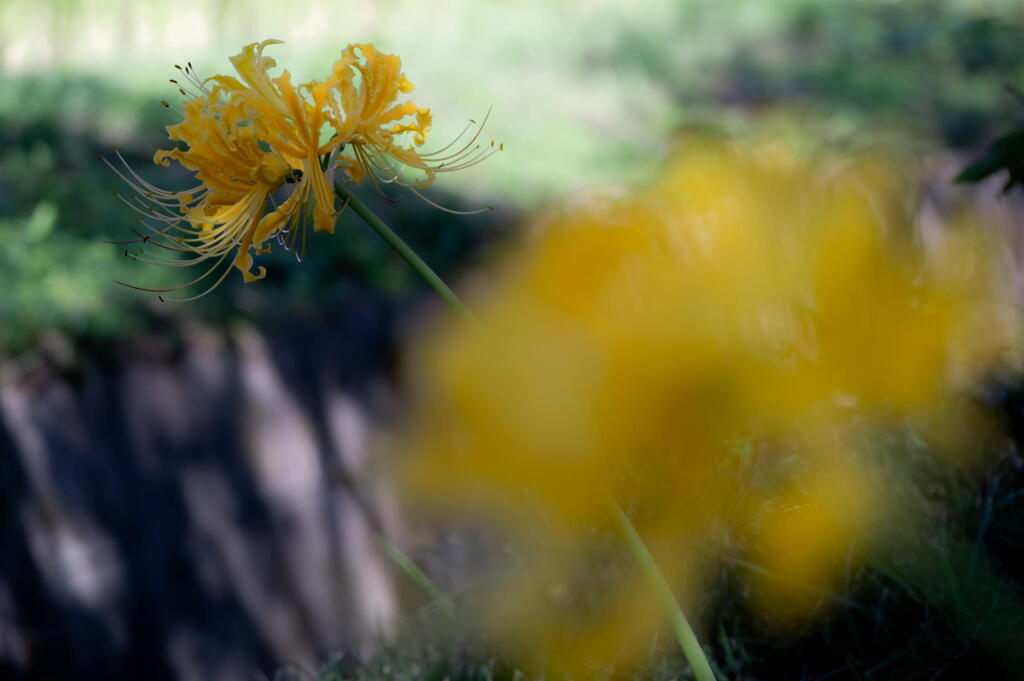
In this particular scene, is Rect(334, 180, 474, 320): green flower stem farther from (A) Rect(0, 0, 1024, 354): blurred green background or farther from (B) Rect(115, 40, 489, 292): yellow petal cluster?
(A) Rect(0, 0, 1024, 354): blurred green background

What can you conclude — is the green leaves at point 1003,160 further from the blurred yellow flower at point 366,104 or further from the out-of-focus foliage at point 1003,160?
the blurred yellow flower at point 366,104

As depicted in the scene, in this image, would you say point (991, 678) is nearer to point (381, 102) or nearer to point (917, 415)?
point (917, 415)

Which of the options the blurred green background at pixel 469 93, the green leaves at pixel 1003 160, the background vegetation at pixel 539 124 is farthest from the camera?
the blurred green background at pixel 469 93

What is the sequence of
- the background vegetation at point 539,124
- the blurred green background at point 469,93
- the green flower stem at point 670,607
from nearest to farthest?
Result: the green flower stem at point 670,607
the background vegetation at point 539,124
the blurred green background at point 469,93

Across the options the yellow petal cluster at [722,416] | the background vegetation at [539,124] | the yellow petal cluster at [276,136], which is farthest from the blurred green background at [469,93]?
the yellow petal cluster at [276,136]

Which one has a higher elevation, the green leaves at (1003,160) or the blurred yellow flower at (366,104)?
the blurred yellow flower at (366,104)

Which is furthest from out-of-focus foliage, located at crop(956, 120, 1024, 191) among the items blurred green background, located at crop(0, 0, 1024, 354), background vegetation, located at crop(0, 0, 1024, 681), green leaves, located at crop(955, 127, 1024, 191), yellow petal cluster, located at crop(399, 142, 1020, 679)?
blurred green background, located at crop(0, 0, 1024, 354)

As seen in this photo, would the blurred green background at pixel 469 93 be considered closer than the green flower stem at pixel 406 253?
No

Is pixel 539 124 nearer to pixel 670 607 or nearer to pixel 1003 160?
pixel 1003 160
